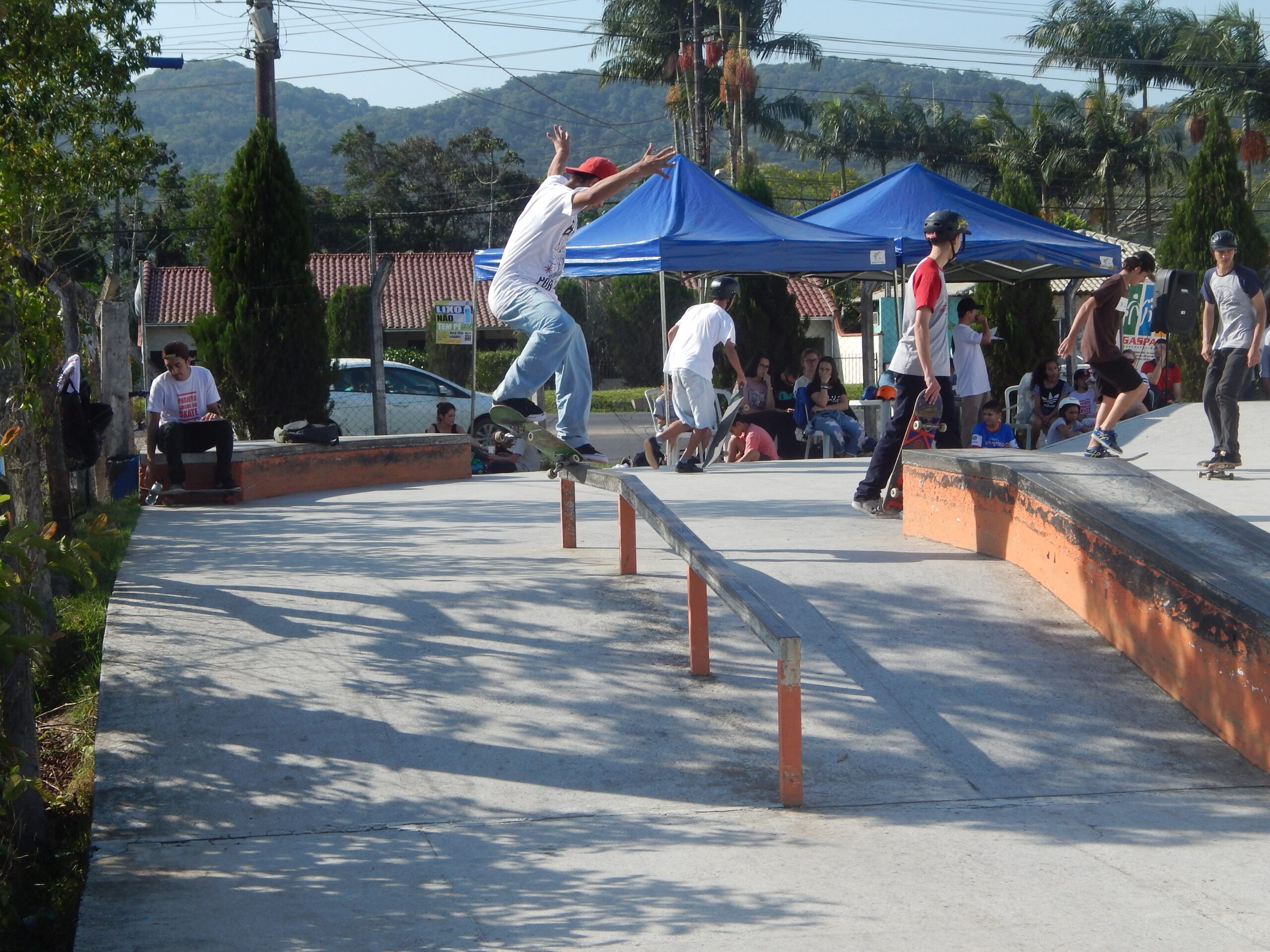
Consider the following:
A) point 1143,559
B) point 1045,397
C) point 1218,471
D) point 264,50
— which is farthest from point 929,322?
point 264,50

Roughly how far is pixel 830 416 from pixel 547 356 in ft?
27.2

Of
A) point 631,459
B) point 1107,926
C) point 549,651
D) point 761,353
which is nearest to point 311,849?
point 549,651

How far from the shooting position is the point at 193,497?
375 inches

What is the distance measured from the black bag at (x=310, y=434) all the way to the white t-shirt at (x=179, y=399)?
0.72 metres

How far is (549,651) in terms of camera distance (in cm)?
519

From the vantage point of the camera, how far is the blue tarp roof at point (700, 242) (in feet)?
41.9

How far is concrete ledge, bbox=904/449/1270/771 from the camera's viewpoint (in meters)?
4.44

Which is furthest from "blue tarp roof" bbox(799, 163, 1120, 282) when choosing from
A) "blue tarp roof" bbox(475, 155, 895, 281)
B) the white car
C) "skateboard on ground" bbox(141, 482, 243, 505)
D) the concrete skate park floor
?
the concrete skate park floor

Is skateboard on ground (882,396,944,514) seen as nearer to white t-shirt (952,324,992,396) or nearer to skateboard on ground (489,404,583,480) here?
skateboard on ground (489,404,583,480)

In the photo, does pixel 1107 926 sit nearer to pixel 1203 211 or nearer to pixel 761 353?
pixel 761 353

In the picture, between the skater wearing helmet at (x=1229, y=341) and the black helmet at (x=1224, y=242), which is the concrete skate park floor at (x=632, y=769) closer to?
the skater wearing helmet at (x=1229, y=341)

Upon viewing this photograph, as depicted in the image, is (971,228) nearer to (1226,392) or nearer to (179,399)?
(1226,392)

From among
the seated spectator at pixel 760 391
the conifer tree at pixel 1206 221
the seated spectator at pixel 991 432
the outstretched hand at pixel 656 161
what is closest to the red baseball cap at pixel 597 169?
the outstretched hand at pixel 656 161

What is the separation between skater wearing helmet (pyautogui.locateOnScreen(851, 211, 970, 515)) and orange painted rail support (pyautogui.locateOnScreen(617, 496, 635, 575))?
1948 millimetres
